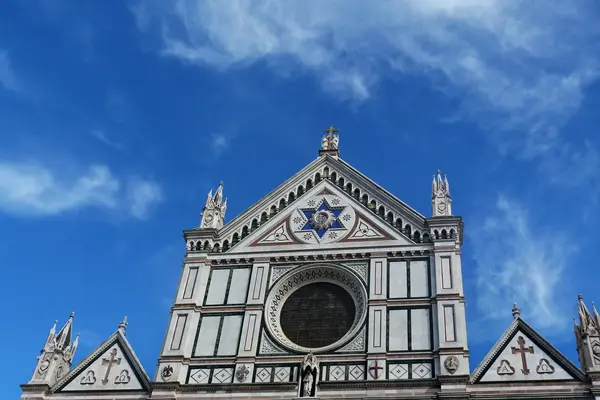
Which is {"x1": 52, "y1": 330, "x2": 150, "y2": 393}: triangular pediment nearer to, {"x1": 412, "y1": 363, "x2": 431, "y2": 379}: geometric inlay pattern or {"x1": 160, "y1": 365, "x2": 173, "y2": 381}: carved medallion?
{"x1": 160, "y1": 365, "x2": 173, "y2": 381}: carved medallion

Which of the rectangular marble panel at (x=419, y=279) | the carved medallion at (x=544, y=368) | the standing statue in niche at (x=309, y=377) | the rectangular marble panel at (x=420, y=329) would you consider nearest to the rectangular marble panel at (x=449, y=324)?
the rectangular marble panel at (x=420, y=329)

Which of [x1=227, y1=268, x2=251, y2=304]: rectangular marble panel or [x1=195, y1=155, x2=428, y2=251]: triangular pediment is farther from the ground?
[x1=195, y1=155, x2=428, y2=251]: triangular pediment

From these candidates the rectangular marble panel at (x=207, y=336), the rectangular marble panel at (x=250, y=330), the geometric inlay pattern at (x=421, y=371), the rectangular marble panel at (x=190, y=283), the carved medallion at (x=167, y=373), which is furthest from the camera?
the rectangular marble panel at (x=190, y=283)

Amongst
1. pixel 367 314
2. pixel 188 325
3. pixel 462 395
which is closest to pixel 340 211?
pixel 367 314

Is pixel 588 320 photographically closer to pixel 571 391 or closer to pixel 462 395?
pixel 571 391

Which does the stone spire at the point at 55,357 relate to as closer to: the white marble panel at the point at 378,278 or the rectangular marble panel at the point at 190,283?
the rectangular marble panel at the point at 190,283

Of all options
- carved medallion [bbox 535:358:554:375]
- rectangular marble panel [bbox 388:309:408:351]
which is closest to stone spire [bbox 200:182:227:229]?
rectangular marble panel [bbox 388:309:408:351]

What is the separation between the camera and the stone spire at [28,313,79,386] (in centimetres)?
2172

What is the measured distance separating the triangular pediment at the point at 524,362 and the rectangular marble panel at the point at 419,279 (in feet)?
9.13

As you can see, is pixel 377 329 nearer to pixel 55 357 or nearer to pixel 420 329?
pixel 420 329

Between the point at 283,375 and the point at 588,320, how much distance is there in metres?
8.75

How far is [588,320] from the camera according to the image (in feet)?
66.5

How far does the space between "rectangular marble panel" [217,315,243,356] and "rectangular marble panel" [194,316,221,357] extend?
22 centimetres

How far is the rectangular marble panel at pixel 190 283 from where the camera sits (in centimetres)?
2345
